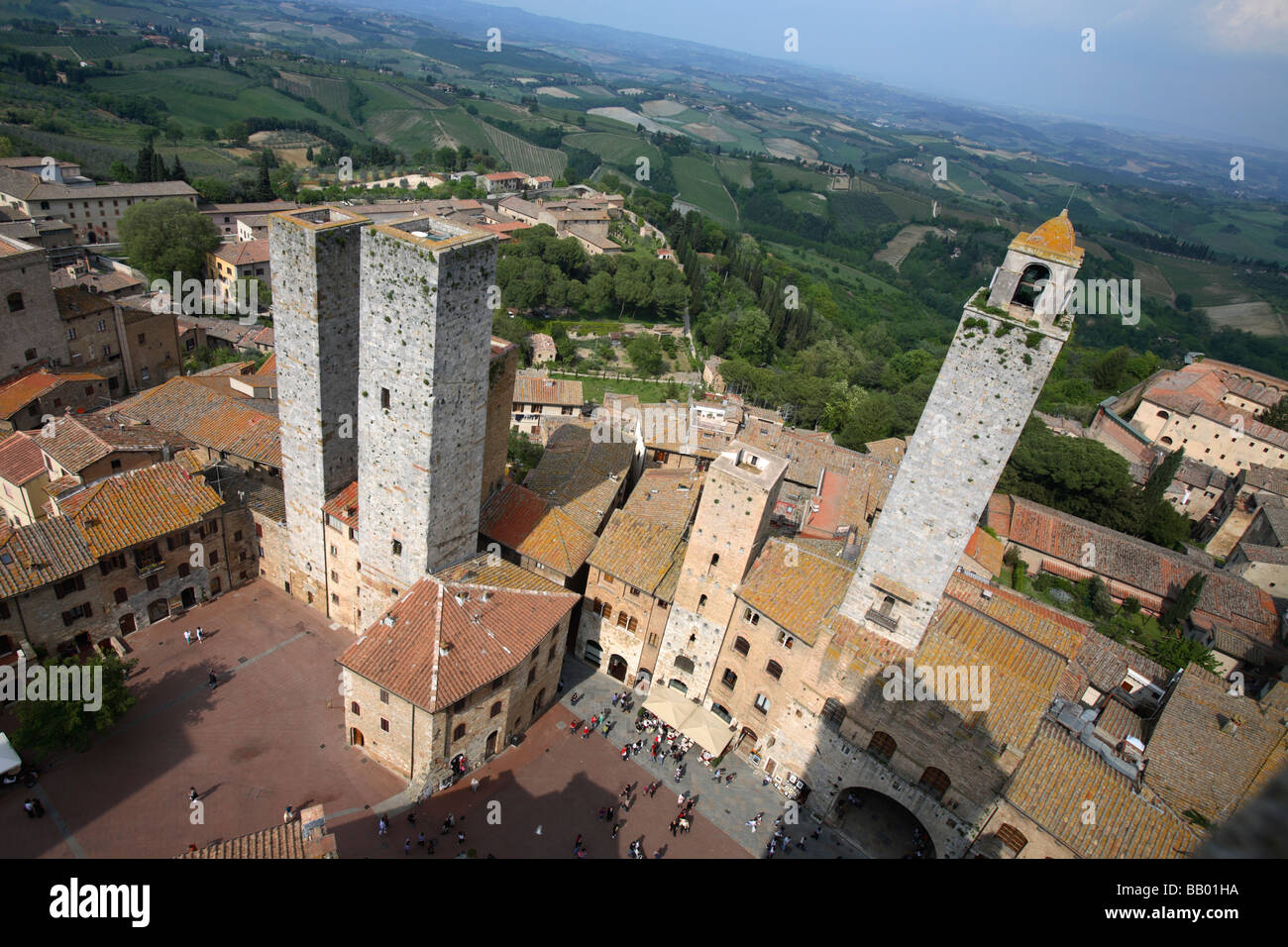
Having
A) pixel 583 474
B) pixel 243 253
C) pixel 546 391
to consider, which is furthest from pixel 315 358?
pixel 243 253

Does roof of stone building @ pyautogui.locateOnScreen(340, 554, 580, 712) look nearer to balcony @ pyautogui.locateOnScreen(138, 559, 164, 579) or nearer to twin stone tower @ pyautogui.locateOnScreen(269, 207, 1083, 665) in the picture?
twin stone tower @ pyautogui.locateOnScreen(269, 207, 1083, 665)

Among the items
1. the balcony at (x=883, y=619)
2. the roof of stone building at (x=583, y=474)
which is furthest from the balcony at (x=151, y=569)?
the balcony at (x=883, y=619)

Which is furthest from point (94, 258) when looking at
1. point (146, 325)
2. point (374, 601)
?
point (374, 601)

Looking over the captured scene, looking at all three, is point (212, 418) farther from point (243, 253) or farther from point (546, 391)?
point (243, 253)

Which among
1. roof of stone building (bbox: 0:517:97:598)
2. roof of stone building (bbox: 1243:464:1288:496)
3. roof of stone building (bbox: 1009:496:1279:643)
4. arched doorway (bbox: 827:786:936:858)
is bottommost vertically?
arched doorway (bbox: 827:786:936:858)

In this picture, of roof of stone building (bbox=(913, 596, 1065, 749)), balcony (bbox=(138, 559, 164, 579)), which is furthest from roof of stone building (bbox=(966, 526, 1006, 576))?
balcony (bbox=(138, 559, 164, 579))

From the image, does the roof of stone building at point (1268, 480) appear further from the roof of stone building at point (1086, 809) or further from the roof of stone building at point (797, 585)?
the roof of stone building at point (797, 585)
